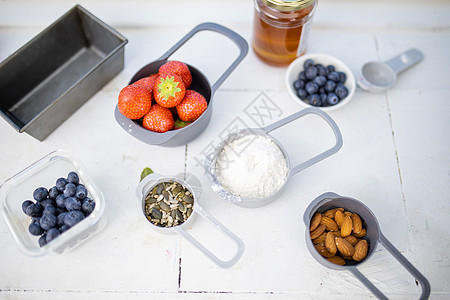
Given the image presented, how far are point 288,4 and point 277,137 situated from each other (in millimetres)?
327

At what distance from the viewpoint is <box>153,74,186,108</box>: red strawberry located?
0.85 metres

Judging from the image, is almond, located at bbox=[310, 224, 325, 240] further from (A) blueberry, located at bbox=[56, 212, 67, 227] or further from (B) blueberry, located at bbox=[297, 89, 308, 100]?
(A) blueberry, located at bbox=[56, 212, 67, 227]

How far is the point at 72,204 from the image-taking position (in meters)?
0.84

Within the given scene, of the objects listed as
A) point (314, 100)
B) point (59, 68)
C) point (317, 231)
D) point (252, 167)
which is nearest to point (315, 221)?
point (317, 231)

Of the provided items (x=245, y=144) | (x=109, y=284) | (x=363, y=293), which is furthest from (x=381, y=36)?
(x=109, y=284)

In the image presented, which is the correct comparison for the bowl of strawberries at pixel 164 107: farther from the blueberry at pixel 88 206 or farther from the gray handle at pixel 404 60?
the gray handle at pixel 404 60

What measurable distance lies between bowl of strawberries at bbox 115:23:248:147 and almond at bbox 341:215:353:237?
1.29 ft

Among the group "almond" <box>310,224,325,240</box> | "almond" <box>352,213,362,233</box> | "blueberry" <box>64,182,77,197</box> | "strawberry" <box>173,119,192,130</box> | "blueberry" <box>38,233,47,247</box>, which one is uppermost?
"strawberry" <box>173,119,192,130</box>

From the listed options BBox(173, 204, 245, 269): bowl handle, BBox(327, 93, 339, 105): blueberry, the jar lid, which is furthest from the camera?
BBox(327, 93, 339, 105): blueberry

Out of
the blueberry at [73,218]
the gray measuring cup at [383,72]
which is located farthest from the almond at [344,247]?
the blueberry at [73,218]

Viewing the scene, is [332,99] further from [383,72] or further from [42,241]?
[42,241]

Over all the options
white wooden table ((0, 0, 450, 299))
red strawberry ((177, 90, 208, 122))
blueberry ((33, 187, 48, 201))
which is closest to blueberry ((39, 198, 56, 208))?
blueberry ((33, 187, 48, 201))

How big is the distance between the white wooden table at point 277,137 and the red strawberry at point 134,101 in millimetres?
160

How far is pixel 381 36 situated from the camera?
116cm
